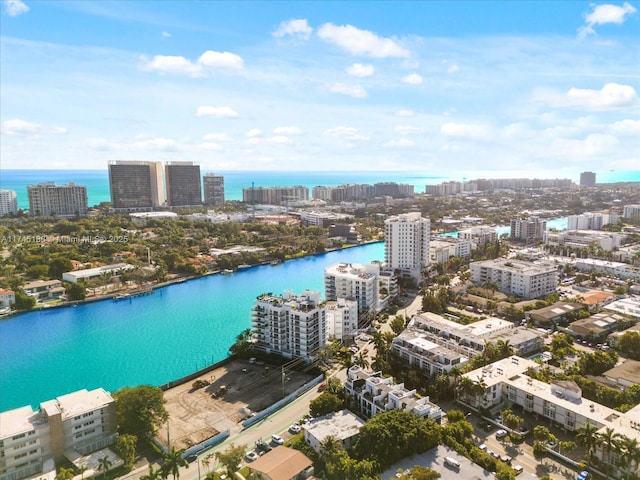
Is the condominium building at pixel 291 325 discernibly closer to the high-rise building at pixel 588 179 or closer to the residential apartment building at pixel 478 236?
the residential apartment building at pixel 478 236

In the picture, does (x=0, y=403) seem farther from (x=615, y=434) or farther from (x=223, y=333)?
(x=615, y=434)

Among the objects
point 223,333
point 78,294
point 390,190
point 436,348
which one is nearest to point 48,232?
point 78,294

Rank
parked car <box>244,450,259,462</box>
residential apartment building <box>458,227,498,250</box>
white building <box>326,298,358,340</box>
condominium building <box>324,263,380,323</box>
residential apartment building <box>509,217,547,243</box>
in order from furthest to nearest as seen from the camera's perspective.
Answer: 1. residential apartment building <box>509,217,547,243</box>
2. residential apartment building <box>458,227,498,250</box>
3. condominium building <box>324,263,380,323</box>
4. white building <box>326,298,358,340</box>
5. parked car <box>244,450,259,462</box>

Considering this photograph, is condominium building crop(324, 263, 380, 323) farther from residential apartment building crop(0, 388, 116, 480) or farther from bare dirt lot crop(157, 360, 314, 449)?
residential apartment building crop(0, 388, 116, 480)

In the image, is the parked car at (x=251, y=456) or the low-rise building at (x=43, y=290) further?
the low-rise building at (x=43, y=290)

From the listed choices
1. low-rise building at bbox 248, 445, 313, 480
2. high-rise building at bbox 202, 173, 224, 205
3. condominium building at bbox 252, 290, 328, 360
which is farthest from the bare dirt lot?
high-rise building at bbox 202, 173, 224, 205

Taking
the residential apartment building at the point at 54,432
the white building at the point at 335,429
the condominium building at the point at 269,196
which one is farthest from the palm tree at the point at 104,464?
the condominium building at the point at 269,196
